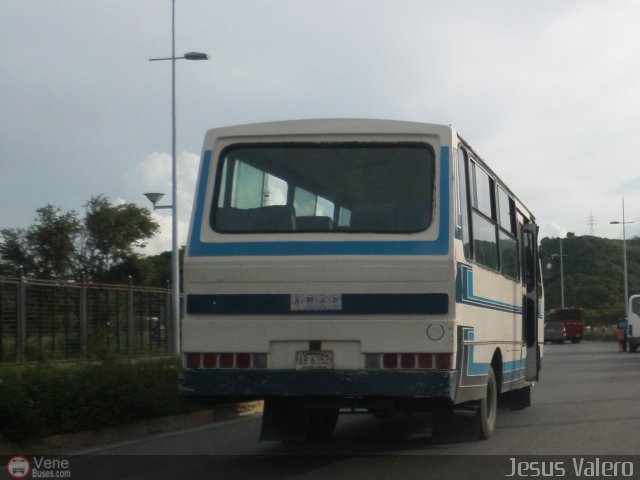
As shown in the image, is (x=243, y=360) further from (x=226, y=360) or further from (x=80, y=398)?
(x=80, y=398)

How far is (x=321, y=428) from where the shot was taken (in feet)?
39.6

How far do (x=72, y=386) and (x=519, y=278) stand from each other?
6.23m

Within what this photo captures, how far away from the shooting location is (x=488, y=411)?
39.3 ft

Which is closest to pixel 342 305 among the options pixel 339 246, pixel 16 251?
pixel 339 246

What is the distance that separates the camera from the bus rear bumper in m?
9.27

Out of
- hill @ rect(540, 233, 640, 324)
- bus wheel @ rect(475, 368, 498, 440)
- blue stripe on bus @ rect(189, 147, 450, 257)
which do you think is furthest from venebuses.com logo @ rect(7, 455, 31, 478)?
hill @ rect(540, 233, 640, 324)

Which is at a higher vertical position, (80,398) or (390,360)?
(390,360)

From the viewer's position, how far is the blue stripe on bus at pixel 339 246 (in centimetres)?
954

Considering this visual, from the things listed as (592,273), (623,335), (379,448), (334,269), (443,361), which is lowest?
(379,448)

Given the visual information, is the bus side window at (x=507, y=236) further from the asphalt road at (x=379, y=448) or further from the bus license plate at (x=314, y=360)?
the bus license plate at (x=314, y=360)

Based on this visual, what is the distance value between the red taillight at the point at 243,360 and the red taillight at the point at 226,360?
0.06 m

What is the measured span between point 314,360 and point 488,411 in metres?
3.28

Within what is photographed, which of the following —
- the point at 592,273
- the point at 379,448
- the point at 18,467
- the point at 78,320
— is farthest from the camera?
the point at 592,273

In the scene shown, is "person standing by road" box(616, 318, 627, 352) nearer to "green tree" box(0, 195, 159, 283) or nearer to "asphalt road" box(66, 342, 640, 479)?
"green tree" box(0, 195, 159, 283)
